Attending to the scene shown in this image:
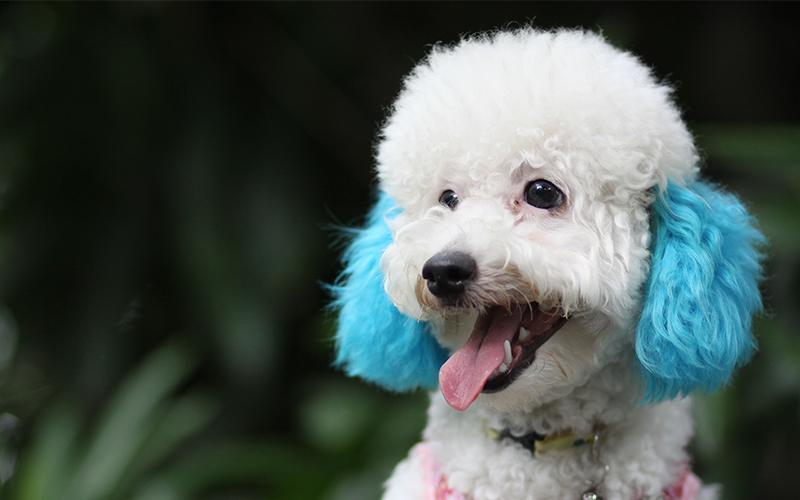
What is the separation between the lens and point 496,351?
0.56 metres

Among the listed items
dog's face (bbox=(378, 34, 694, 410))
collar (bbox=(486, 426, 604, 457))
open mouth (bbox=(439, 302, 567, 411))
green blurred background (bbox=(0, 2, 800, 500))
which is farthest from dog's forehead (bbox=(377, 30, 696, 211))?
green blurred background (bbox=(0, 2, 800, 500))

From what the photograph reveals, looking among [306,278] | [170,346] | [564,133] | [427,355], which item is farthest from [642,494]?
[170,346]

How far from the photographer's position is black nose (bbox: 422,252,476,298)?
0.52 metres

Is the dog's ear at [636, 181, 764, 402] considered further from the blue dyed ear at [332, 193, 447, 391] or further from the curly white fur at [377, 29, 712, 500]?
the blue dyed ear at [332, 193, 447, 391]

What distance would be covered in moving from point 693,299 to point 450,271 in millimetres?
209

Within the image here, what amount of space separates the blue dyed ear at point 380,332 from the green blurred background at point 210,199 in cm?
59

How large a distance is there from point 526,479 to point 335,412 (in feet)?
2.56

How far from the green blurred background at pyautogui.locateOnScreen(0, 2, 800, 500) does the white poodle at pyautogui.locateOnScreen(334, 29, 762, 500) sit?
653 mm

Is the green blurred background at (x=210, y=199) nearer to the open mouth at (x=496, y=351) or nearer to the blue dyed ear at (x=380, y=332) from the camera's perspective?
the blue dyed ear at (x=380, y=332)

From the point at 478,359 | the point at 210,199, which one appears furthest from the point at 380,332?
the point at 210,199

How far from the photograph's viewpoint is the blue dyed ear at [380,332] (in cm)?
66

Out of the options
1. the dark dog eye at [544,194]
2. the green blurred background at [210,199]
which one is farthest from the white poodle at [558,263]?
the green blurred background at [210,199]

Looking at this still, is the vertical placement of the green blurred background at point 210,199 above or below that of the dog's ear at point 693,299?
below

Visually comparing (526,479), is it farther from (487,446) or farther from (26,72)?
(26,72)
